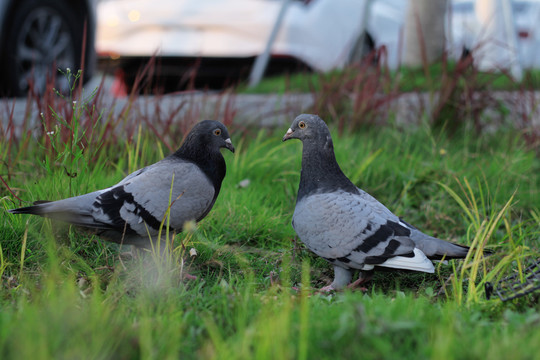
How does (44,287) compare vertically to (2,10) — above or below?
below

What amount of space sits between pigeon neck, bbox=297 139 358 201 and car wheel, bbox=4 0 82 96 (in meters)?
3.27

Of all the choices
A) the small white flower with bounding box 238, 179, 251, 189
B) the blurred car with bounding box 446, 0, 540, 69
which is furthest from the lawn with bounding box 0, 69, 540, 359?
the blurred car with bounding box 446, 0, 540, 69

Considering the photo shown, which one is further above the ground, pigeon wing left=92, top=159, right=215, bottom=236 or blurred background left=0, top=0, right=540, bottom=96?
blurred background left=0, top=0, right=540, bottom=96

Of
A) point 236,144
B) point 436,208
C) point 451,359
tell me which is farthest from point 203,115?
point 451,359

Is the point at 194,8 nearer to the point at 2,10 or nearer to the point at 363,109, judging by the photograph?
the point at 2,10

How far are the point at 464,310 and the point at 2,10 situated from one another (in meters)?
4.99

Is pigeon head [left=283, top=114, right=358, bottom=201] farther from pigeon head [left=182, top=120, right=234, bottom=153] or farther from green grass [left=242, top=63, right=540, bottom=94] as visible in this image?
A: green grass [left=242, top=63, right=540, bottom=94]

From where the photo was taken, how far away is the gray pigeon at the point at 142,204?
116 inches

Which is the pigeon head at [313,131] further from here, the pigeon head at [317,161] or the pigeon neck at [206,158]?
the pigeon neck at [206,158]

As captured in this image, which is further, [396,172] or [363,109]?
[363,109]

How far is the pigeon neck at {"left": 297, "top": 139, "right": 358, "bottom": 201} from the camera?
10.6 feet

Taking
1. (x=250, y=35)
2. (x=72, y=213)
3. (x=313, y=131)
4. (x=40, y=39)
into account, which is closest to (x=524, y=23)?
(x=250, y=35)

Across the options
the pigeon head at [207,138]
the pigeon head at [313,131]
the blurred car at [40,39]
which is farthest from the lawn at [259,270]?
the blurred car at [40,39]

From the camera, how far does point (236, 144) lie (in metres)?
5.02
